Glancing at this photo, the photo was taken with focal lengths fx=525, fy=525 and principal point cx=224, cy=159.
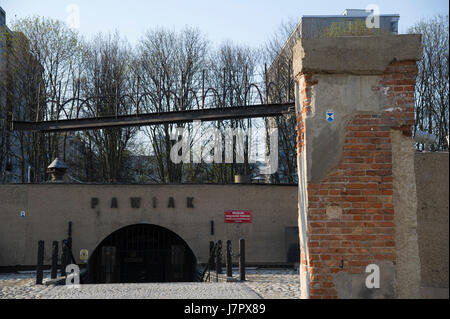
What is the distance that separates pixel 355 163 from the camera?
584cm

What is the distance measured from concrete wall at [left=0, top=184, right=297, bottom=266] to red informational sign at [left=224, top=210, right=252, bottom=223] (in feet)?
0.50

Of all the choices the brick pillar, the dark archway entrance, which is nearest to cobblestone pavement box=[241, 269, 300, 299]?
the brick pillar

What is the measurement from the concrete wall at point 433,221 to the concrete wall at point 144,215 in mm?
13061

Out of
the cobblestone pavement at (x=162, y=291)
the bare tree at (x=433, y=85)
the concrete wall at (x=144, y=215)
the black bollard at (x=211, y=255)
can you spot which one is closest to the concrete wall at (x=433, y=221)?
the cobblestone pavement at (x=162, y=291)

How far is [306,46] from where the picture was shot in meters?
5.93

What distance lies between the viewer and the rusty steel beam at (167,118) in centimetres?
1742

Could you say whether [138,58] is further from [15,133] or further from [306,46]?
[306,46]

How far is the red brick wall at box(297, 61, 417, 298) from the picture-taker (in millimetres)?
5785

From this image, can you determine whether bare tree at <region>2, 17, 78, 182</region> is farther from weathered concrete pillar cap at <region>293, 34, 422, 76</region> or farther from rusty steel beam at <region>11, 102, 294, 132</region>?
weathered concrete pillar cap at <region>293, 34, 422, 76</region>

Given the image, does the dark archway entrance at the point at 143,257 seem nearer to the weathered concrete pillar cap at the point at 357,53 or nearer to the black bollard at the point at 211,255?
the black bollard at the point at 211,255

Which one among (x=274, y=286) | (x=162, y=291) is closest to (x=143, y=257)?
(x=274, y=286)

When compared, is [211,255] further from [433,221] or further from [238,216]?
[433,221]

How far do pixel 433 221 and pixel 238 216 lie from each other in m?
13.3
